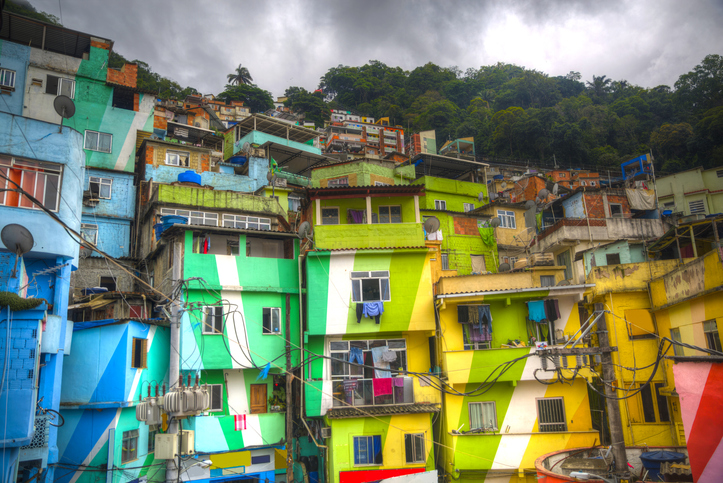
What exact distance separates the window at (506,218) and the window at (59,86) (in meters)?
27.6

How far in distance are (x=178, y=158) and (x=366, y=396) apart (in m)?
19.5

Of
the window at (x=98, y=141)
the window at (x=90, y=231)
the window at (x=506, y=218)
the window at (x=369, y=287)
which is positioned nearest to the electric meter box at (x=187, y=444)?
the window at (x=369, y=287)

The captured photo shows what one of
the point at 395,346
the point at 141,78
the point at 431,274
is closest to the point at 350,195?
the point at 431,274

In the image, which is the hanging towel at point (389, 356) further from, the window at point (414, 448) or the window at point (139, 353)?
the window at point (139, 353)

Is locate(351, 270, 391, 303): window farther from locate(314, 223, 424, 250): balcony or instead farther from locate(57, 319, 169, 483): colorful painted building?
locate(57, 319, 169, 483): colorful painted building

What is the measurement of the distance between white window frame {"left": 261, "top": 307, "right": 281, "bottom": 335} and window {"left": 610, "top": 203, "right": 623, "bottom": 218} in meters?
24.1

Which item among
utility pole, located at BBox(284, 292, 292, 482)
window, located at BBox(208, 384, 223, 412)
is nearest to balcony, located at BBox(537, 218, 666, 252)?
utility pole, located at BBox(284, 292, 292, 482)

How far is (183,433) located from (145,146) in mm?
23757

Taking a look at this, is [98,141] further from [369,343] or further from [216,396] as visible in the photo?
[369,343]

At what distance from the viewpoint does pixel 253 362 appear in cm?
2080

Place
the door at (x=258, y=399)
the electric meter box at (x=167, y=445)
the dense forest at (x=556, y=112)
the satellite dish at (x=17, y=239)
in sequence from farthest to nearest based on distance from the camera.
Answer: the dense forest at (x=556, y=112) → the door at (x=258, y=399) → the satellite dish at (x=17, y=239) → the electric meter box at (x=167, y=445)

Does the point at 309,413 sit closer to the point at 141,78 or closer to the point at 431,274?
the point at 431,274

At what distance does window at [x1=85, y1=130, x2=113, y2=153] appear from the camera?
30.1 metres

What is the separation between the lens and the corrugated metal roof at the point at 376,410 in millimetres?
19828
